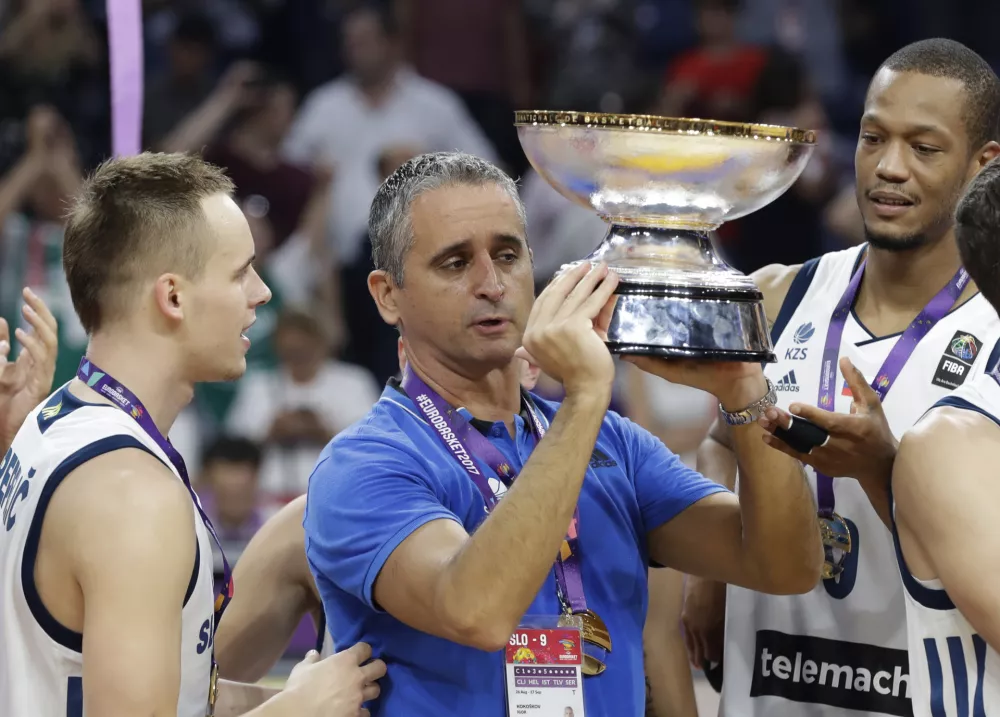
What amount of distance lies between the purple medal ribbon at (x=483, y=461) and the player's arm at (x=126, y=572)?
1.84 ft

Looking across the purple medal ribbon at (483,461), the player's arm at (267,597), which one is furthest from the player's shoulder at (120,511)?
the player's arm at (267,597)

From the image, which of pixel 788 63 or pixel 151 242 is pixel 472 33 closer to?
pixel 788 63

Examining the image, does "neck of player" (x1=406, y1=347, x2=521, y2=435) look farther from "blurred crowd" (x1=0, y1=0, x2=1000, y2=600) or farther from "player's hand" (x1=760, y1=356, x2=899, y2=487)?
"blurred crowd" (x1=0, y1=0, x2=1000, y2=600)

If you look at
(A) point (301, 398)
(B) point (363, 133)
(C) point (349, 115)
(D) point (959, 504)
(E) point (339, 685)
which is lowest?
(E) point (339, 685)

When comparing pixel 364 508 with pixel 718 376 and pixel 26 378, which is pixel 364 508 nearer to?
pixel 718 376

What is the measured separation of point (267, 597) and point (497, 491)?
0.90 meters

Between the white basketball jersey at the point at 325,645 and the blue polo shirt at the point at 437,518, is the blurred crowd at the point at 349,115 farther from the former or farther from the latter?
the blue polo shirt at the point at 437,518

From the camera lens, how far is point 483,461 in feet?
8.75

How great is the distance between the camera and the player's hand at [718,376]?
241cm

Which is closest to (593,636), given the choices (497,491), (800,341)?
(497,491)

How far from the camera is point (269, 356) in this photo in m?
7.14

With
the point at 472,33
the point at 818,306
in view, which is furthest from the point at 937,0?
the point at 818,306

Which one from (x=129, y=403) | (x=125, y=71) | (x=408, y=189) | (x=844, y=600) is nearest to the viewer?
(x=129, y=403)

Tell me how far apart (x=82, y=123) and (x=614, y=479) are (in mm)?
6010
